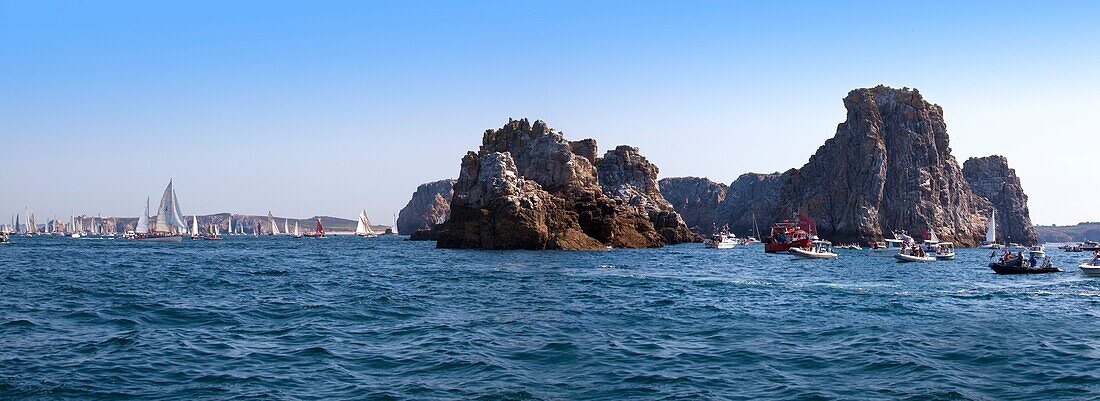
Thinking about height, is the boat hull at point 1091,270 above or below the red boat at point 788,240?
below

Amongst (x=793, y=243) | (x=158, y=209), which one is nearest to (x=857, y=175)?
(x=793, y=243)

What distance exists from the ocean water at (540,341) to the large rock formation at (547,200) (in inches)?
2275

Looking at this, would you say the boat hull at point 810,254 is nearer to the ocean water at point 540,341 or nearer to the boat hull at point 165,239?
the ocean water at point 540,341

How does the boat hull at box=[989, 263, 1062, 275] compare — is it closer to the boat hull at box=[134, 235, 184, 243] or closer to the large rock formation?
the large rock formation

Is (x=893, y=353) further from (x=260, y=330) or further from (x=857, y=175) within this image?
(x=857, y=175)

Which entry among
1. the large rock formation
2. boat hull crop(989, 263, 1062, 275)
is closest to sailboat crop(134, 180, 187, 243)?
the large rock formation

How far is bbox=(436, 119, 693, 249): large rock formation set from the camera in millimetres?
104625

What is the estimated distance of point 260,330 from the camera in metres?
26.6

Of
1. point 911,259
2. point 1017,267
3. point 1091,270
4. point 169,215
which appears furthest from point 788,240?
point 169,215

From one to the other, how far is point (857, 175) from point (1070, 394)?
547 ft

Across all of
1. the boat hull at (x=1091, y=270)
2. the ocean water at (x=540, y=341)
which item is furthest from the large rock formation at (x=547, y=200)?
the ocean water at (x=540, y=341)

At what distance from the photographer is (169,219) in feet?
528

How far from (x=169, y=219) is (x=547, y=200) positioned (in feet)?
286

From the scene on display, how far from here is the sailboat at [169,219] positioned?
158m
